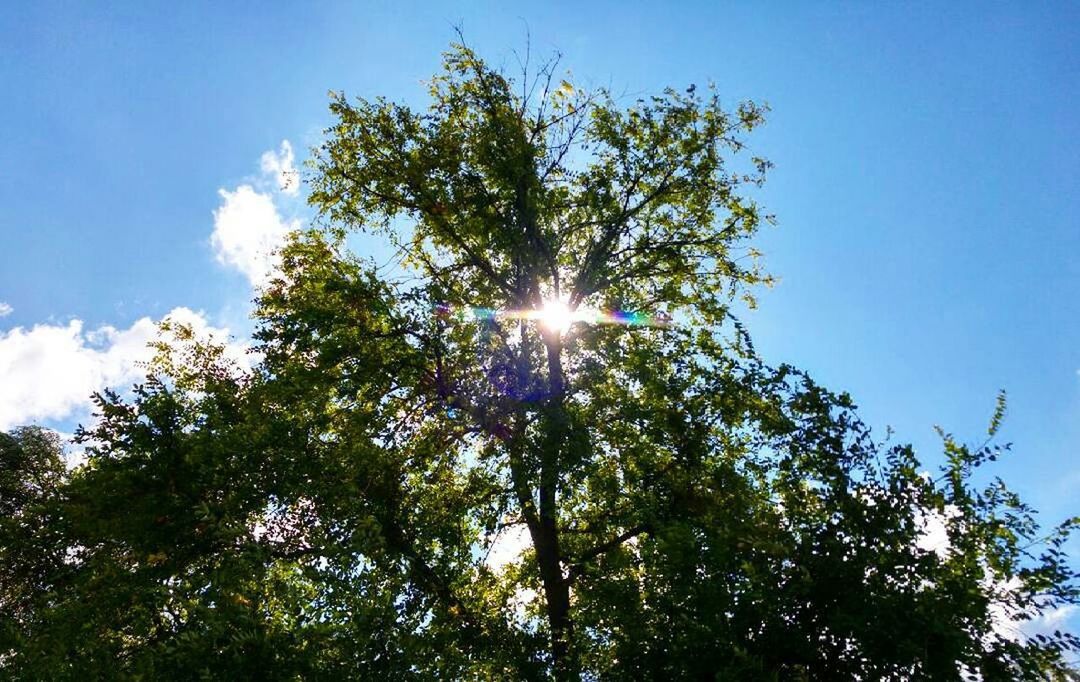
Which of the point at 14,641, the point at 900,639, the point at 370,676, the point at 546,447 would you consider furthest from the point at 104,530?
the point at 900,639

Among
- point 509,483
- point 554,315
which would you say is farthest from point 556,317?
point 509,483

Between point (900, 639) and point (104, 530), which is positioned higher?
point (104, 530)

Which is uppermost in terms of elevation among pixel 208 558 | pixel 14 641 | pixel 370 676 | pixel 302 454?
pixel 302 454

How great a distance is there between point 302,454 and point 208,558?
2375 mm

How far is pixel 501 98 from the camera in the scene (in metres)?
16.2

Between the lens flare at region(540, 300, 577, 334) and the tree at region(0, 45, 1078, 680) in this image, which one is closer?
the tree at region(0, 45, 1078, 680)

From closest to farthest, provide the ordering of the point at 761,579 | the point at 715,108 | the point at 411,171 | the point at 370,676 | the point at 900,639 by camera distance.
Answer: the point at 900,639
the point at 761,579
the point at 370,676
the point at 411,171
the point at 715,108

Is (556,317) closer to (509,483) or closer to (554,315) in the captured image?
(554,315)

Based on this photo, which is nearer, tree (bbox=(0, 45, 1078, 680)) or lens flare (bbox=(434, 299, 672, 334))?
tree (bbox=(0, 45, 1078, 680))

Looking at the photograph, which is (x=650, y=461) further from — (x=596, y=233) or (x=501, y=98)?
(x=501, y=98)

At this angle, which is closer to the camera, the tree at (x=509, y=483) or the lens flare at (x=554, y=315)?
the tree at (x=509, y=483)

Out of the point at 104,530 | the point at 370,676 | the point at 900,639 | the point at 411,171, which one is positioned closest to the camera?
the point at 900,639

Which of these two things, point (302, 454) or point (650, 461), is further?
point (650, 461)

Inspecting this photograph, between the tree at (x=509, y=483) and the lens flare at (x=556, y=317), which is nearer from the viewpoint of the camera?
the tree at (x=509, y=483)
